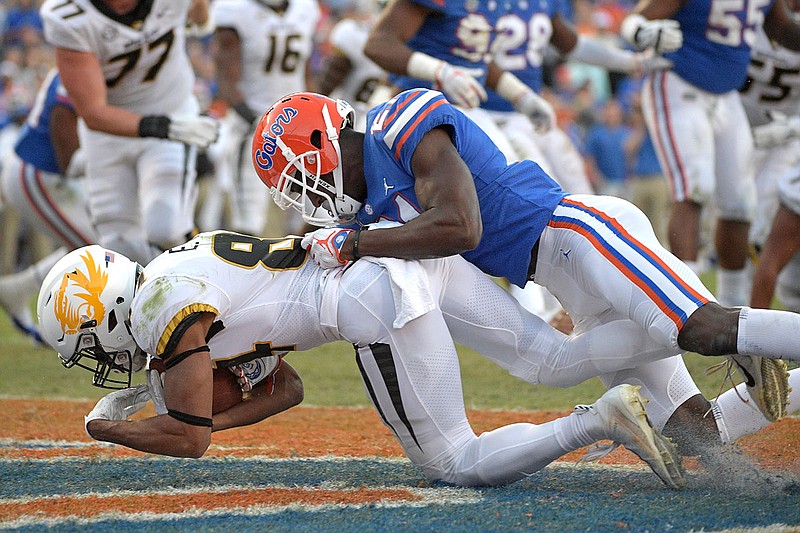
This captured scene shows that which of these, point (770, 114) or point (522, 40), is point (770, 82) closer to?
point (770, 114)

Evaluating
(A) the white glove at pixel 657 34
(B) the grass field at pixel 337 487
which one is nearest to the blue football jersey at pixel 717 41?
(A) the white glove at pixel 657 34

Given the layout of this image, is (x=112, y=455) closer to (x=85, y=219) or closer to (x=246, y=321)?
(x=246, y=321)

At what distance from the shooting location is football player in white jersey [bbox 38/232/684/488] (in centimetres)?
284

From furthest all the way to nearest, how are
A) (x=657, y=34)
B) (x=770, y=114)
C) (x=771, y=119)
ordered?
1. (x=771, y=119)
2. (x=770, y=114)
3. (x=657, y=34)

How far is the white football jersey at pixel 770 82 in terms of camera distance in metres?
6.16

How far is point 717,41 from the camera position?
5773mm

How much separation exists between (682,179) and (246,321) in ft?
11.1

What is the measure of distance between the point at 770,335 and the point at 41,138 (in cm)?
485

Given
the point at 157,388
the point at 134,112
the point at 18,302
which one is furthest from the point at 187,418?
the point at 18,302

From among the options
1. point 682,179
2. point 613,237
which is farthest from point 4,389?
point 682,179

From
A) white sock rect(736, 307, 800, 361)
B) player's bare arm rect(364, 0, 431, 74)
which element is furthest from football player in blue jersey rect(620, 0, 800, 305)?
white sock rect(736, 307, 800, 361)

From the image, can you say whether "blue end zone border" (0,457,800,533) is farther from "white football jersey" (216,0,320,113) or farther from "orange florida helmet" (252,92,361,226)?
"white football jersey" (216,0,320,113)

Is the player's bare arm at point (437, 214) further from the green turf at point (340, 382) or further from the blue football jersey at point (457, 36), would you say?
the blue football jersey at point (457, 36)

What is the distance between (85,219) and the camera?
6316 mm
